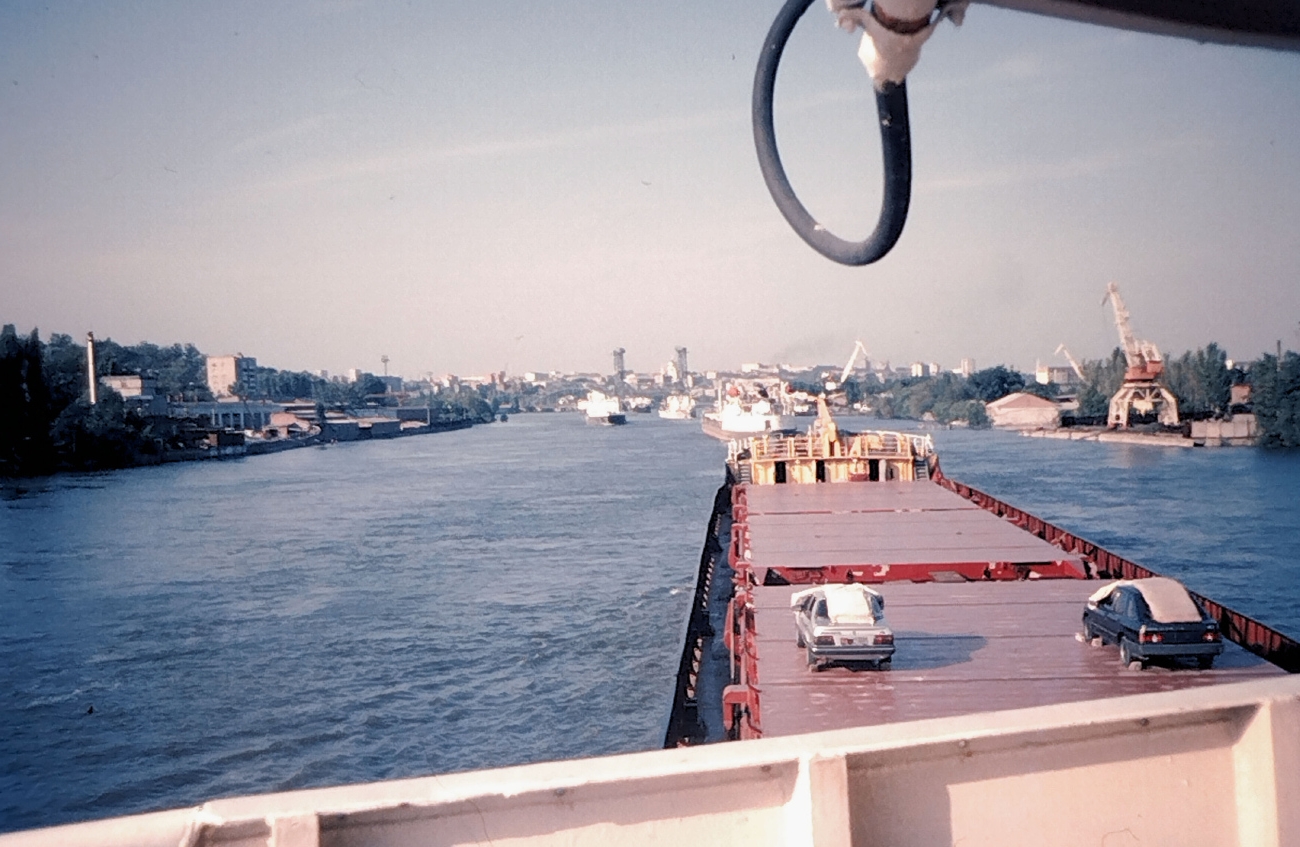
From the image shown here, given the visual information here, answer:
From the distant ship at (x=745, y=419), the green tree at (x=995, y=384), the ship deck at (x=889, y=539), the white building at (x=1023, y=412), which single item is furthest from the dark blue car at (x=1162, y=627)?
the green tree at (x=995, y=384)

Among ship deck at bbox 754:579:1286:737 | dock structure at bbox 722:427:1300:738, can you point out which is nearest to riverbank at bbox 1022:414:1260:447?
dock structure at bbox 722:427:1300:738

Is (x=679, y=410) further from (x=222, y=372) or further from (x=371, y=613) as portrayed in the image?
(x=371, y=613)

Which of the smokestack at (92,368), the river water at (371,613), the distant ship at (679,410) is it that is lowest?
the river water at (371,613)

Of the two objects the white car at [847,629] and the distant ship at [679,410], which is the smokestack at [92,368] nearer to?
the white car at [847,629]

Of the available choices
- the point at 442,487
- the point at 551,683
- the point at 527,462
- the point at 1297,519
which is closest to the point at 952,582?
the point at 551,683

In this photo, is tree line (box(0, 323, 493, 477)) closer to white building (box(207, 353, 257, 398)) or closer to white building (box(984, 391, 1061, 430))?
white building (box(207, 353, 257, 398))
